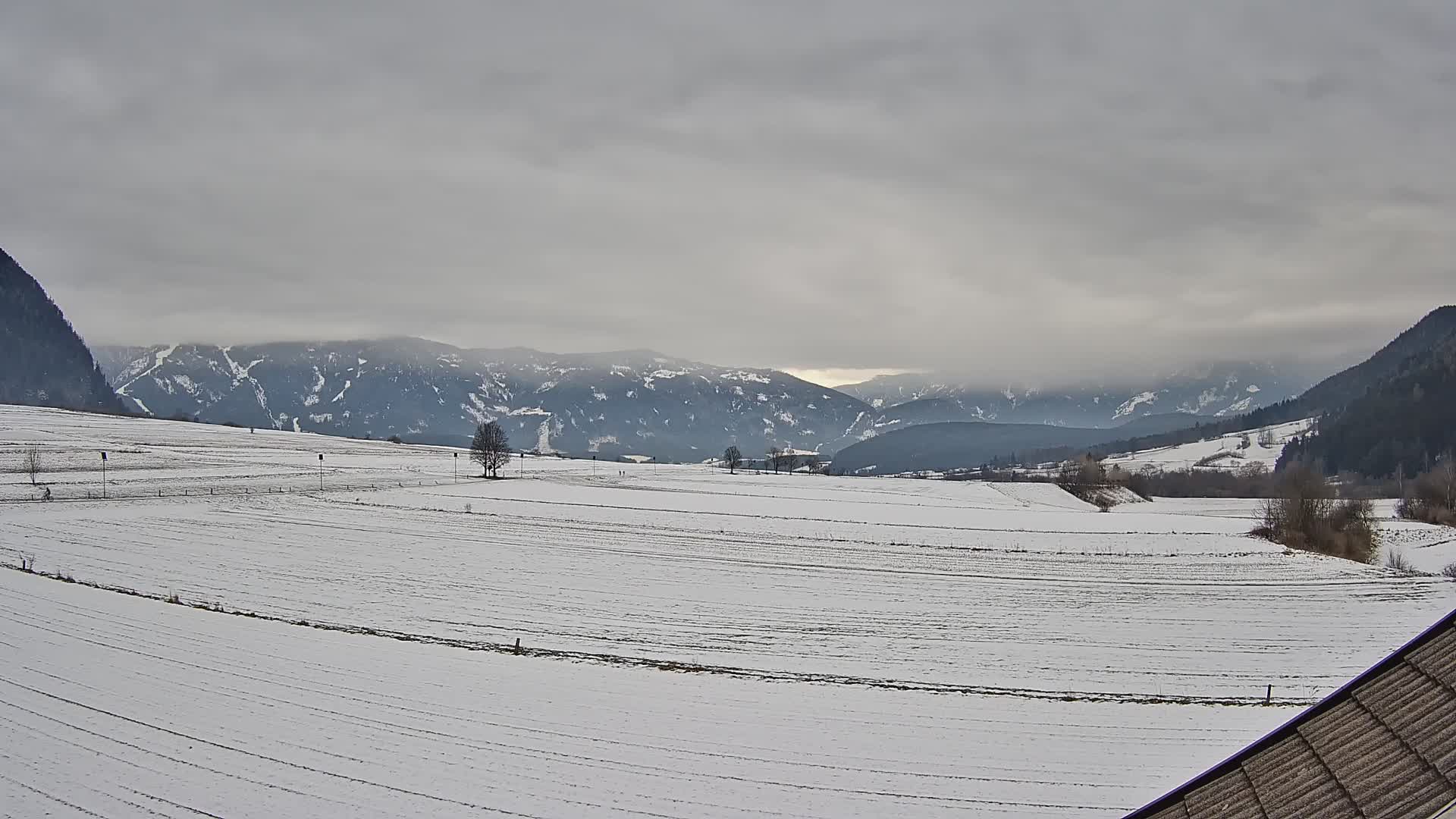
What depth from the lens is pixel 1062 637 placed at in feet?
103

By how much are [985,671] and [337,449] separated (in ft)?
471

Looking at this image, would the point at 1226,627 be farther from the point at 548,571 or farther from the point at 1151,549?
the point at 548,571

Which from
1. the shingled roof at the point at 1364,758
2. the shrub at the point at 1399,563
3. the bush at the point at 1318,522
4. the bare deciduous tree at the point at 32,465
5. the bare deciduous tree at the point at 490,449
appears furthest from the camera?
the bare deciduous tree at the point at 490,449

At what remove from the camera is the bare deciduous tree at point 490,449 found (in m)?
112

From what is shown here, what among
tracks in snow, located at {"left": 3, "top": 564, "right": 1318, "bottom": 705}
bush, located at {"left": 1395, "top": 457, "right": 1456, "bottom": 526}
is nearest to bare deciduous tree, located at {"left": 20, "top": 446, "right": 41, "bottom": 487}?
tracks in snow, located at {"left": 3, "top": 564, "right": 1318, "bottom": 705}

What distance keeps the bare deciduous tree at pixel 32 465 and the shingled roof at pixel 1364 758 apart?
96810mm

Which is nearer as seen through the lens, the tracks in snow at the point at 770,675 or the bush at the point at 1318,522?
the tracks in snow at the point at 770,675

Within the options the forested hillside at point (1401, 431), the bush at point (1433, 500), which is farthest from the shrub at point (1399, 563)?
the forested hillside at point (1401, 431)

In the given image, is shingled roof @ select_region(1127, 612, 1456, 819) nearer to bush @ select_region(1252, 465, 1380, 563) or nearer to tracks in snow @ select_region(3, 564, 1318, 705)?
tracks in snow @ select_region(3, 564, 1318, 705)

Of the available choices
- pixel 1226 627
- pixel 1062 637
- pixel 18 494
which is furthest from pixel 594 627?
pixel 18 494

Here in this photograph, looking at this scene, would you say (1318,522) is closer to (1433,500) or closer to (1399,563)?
(1399,563)

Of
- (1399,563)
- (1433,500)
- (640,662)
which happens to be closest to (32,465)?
(640,662)

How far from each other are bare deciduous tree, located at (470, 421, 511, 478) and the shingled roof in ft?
358

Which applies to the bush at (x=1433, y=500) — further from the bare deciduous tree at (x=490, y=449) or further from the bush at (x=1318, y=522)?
the bare deciduous tree at (x=490, y=449)
